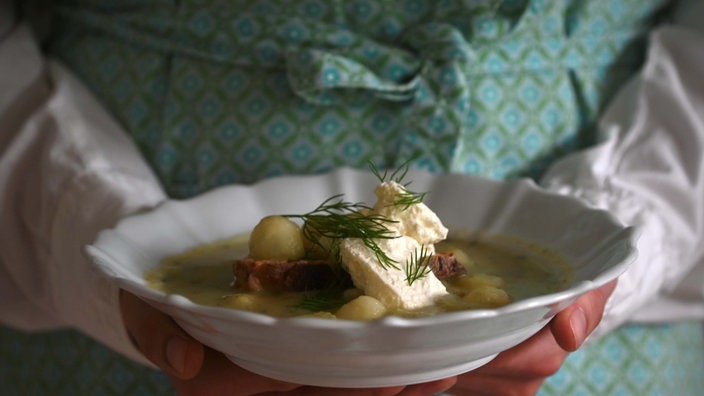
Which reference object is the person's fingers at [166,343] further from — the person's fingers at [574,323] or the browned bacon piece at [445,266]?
the person's fingers at [574,323]

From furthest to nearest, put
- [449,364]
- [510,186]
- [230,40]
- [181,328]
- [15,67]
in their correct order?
[15,67]
[230,40]
[510,186]
[181,328]
[449,364]

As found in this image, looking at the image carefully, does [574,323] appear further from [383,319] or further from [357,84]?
[357,84]

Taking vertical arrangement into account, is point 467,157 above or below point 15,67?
below

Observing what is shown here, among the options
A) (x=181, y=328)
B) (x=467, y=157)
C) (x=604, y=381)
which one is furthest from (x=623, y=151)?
(x=181, y=328)

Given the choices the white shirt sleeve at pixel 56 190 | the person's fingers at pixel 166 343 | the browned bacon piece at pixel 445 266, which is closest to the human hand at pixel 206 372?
the person's fingers at pixel 166 343

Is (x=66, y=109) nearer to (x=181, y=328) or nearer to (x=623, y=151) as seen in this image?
(x=181, y=328)

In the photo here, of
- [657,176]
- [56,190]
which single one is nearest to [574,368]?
[657,176]

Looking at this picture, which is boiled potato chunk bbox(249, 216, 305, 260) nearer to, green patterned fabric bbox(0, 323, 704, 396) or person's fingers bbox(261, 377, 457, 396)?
person's fingers bbox(261, 377, 457, 396)
